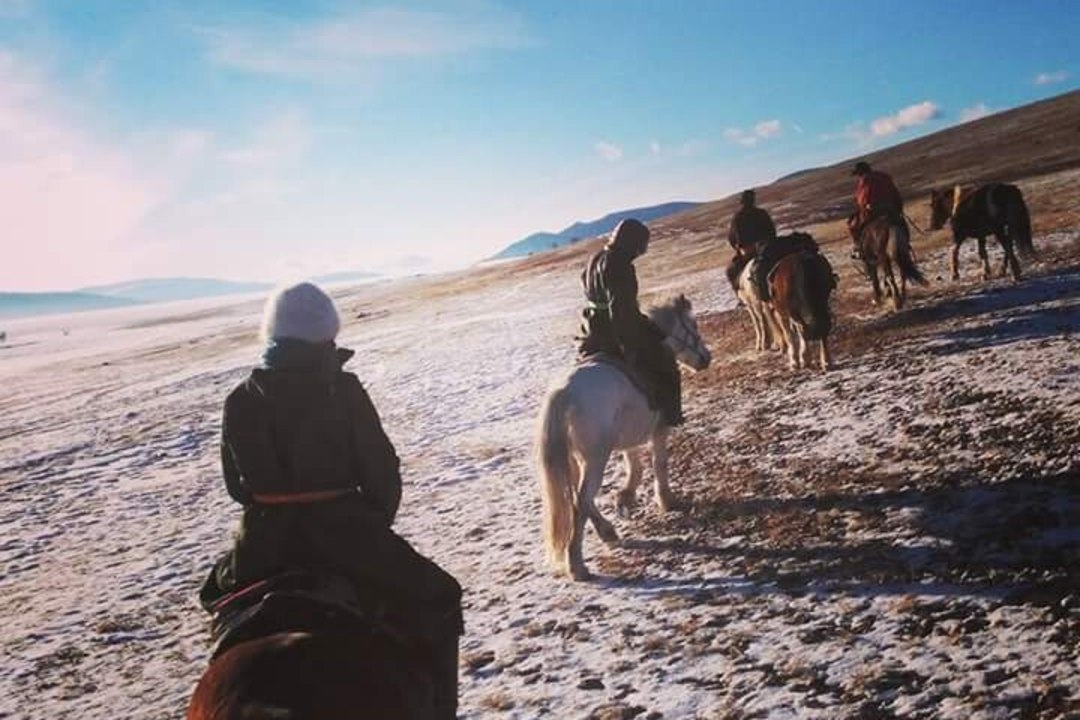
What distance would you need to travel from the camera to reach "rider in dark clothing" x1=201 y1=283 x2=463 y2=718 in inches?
137

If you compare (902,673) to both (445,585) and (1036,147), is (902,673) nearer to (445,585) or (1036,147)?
(445,585)

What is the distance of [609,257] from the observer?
283 inches

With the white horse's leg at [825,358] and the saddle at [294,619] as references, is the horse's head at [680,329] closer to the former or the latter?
the white horse's leg at [825,358]

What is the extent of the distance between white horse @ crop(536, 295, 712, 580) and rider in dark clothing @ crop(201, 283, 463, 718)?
9.48ft

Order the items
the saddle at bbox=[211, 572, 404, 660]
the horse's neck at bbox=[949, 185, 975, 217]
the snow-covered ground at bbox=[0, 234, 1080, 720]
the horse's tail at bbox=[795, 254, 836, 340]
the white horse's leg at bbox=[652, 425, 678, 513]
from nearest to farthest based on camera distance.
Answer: the saddle at bbox=[211, 572, 404, 660] < the snow-covered ground at bbox=[0, 234, 1080, 720] < the white horse's leg at bbox=[652, 425, 678, 513] < the horse's tail at bbox=[795, 254, 836, 340] < the horse's neck at bbox=[949, 185, 975, 217]

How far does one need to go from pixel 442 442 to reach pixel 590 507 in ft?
23.2

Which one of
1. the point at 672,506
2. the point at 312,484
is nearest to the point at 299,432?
the point at 312,484

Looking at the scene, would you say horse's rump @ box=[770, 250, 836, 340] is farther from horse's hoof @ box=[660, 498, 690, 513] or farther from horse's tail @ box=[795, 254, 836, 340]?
horse's hoof @ box=[660, 498, 690, 513]

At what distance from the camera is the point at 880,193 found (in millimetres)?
14844

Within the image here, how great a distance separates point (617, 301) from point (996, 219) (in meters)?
12.1

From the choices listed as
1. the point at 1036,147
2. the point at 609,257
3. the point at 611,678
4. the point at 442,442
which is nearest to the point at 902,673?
the point at 611,678

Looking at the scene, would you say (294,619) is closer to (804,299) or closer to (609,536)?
(609,536)

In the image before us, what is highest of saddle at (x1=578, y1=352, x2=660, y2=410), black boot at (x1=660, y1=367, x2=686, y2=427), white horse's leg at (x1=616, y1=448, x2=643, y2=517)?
saddle at (x1=578, y1=352, x2=660, y2=410)

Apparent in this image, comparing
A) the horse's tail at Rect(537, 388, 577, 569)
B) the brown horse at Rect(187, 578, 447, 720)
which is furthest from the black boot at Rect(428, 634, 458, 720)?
the horse's tail at Rect(537, 388, 577, 569)
